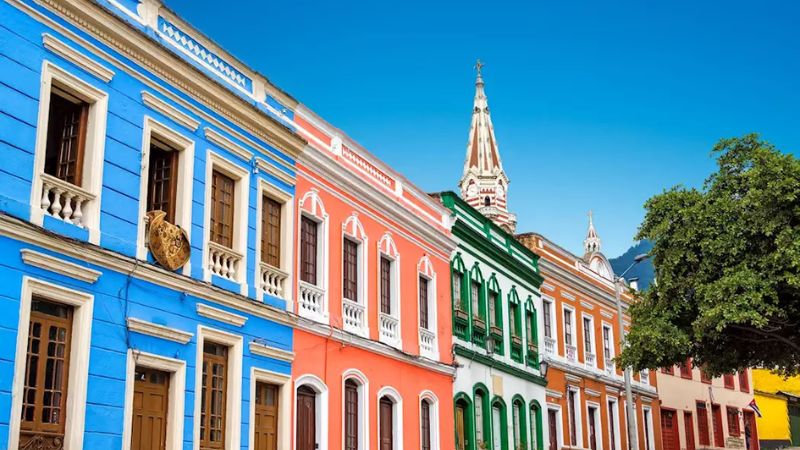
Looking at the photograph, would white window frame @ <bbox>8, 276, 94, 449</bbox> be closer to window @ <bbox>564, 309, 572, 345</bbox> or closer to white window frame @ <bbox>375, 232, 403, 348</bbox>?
white window frame @ <bbox>375, 232, 403, 348</bbox>

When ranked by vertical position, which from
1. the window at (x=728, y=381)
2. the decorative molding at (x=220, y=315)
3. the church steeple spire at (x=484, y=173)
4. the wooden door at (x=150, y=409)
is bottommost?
the wooden door at (x=150, y=409)

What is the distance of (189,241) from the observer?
13781 millimetres

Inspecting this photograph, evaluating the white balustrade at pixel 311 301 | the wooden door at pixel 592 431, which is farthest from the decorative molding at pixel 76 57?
the wooden door at pixel 592 431

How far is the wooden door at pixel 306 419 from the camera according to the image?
16328 mm

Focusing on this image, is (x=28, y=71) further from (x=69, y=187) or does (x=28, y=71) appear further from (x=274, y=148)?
(x=274, y=148)

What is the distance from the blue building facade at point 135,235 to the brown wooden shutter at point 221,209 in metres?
0.03

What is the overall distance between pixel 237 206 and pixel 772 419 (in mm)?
37374

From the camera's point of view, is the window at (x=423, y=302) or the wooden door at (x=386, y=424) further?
the window at (x=423, y=302)

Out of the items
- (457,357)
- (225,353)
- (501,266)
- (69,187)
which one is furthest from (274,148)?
(501,266)

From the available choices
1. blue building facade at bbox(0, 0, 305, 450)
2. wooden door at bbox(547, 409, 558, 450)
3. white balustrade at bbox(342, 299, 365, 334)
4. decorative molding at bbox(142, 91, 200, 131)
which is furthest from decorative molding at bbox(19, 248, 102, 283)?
wooden door at bbox(547, 409, 558, 450)

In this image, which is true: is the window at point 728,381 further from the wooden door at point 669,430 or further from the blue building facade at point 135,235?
the blue building facade at point 135,235

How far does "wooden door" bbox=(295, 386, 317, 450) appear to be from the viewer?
53.6 feet

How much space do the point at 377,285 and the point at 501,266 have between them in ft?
24.0

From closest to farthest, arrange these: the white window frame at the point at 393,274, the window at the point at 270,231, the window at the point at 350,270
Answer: the window at the point at 270,231 < the window at the point at 350,270 < the white window frame at the point at 393,274
